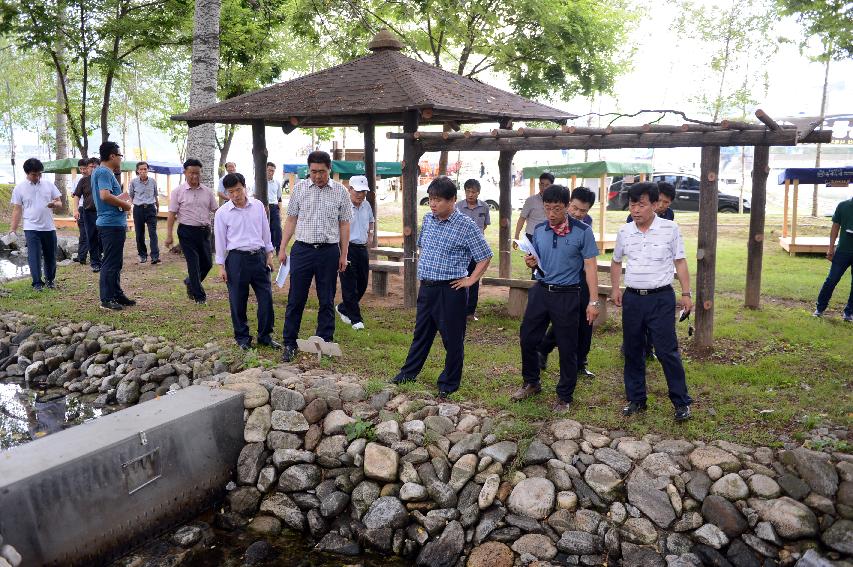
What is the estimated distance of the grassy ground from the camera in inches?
218

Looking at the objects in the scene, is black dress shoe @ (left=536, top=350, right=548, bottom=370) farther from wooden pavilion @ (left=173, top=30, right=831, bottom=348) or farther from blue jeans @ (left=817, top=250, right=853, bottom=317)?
blue jeans @ (left=817, top=250, right=853, bottom=317)

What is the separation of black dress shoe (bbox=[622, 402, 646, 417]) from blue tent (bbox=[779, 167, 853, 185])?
1121 cm

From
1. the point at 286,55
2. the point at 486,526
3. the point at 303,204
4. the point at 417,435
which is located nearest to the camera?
the point at 486,526

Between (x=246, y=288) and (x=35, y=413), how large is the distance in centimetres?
255

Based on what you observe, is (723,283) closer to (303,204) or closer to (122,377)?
(303,204)

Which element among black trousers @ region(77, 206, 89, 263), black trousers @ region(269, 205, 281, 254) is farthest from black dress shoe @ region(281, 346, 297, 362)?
black trousers @ region(77, 206, 89, 263)

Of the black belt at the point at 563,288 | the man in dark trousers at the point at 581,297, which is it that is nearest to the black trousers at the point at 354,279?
the man in dark trousers at the point at 581,297

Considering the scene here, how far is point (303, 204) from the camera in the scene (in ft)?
22.0

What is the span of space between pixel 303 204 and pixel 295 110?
275 centimetres

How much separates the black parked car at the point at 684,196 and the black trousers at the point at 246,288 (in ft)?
60.2

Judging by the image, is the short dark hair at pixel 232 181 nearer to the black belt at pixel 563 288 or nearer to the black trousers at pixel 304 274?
the black trousers at pixel 304 274

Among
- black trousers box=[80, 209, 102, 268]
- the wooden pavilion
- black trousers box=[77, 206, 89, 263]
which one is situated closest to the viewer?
the wooden pavilion

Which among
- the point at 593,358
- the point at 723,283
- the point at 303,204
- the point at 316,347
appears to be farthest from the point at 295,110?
the point at 723,283

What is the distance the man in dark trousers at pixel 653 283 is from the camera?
209 inches
